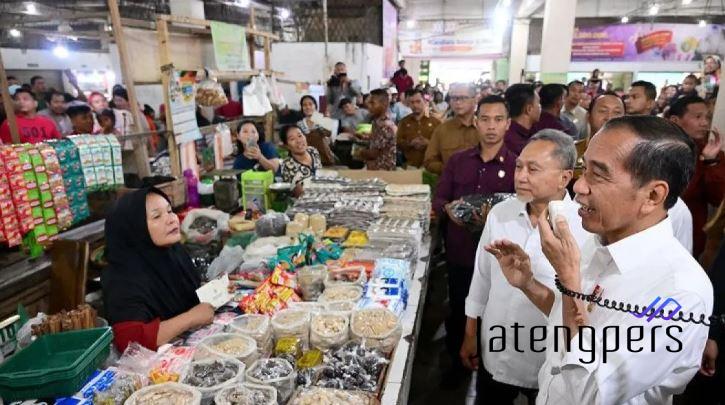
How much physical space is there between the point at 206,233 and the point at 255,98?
2.71 meters

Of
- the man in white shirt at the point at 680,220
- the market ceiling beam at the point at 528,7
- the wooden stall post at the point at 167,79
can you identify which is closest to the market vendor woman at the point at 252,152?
the wooden stall post at the point at 167,79

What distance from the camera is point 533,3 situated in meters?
14.1

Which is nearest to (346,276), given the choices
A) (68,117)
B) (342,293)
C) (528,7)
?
(342,293)

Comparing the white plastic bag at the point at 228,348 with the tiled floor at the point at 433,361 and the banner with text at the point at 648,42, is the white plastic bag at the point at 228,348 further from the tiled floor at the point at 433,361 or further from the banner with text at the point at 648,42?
the banner with text at the point at 648,42

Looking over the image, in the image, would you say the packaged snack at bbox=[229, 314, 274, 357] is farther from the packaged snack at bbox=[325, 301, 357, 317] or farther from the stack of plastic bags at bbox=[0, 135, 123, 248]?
the stack of plastic bags at bbox=[0, 135, 123, 248]

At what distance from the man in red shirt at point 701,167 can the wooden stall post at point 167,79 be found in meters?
4.02

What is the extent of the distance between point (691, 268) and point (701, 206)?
266cm

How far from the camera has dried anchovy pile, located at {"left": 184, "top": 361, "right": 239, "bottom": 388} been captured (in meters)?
1.62

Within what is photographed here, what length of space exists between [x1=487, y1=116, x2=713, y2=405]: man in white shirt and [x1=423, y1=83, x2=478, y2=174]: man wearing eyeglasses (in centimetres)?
291

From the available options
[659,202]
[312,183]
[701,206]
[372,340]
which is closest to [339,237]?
[312,183]

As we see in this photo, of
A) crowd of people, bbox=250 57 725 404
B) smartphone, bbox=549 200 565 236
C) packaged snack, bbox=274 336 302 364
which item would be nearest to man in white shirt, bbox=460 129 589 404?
crowd of people, bbox=250 57 725 404

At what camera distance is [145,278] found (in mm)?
2084

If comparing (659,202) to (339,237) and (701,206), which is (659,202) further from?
(701,206)

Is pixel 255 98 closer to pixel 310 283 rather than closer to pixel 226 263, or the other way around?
pixel 226 263
